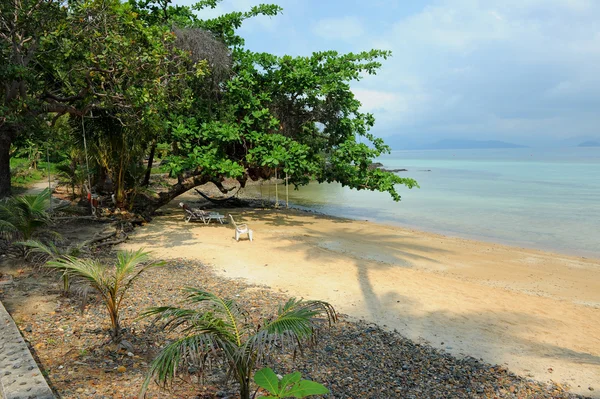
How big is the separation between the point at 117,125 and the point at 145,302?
7.14 meters

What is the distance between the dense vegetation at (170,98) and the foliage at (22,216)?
1.44m

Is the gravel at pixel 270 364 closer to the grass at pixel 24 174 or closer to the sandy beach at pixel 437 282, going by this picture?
the sandy beach at pixel 437 282

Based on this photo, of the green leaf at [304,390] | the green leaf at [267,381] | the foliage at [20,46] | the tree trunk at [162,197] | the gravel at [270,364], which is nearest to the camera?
the green leaf at [304,390]

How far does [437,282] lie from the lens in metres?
8.52

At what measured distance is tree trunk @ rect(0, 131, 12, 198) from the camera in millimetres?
9672

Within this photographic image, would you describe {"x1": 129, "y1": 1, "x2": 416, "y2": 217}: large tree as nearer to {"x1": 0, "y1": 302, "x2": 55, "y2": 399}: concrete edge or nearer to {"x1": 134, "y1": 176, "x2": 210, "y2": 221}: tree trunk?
{"x1": 134, "y1": 176, "x2": 210, "y2": 221}: tree trunk

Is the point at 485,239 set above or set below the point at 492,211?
below

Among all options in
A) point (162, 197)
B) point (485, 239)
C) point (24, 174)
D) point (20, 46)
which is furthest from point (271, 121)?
point (24, 174)

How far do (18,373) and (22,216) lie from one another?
202 inches

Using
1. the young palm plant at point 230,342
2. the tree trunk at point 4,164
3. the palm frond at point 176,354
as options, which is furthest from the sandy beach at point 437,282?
the palm frond at point 176,354

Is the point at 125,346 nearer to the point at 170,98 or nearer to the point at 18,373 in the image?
the point at 18,373

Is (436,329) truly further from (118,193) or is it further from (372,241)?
(118,193)

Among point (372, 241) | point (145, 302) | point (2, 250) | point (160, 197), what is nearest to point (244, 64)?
point (160, 197)

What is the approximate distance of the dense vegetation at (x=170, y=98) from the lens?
7941 mm
